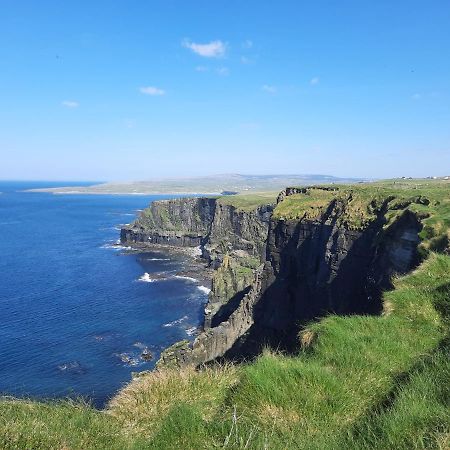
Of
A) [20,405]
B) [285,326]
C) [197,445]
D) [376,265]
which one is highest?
A: [197,445]

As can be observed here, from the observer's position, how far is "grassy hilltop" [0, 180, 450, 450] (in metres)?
5.82

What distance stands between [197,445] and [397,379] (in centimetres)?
395

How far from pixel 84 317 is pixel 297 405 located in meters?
88.8

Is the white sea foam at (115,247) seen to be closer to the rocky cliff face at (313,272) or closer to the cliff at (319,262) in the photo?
the rocky cliff face at (313,272)

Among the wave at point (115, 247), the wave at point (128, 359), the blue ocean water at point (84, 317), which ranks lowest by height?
the wave at point (128, 359)

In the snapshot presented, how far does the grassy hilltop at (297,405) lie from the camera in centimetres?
582

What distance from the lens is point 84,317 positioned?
88.2 m

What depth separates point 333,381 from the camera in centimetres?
739

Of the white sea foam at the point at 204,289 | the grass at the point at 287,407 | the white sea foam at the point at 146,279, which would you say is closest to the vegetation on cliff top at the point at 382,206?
the grass at the point at 287,407

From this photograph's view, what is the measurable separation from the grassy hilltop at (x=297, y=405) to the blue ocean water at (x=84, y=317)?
80.9 ft

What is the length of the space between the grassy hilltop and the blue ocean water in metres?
24.6

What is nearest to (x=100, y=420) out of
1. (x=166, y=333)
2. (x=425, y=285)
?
(x=425, y=285)

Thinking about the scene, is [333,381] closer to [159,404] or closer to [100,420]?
[159,404]

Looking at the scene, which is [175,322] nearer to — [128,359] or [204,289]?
[128,359]
